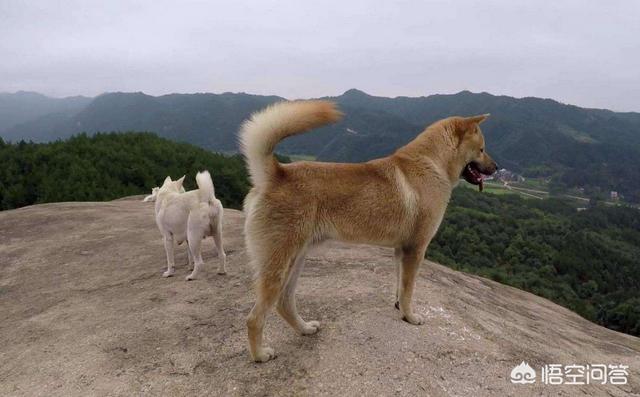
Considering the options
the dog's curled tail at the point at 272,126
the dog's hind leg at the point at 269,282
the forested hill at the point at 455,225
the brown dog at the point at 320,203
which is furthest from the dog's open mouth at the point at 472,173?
the forested hill at the point at 455,225

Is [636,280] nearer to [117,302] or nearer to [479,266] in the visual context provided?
[479,266]

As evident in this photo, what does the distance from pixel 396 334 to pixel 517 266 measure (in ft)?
142

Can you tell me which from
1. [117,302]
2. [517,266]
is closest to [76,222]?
[117,302]

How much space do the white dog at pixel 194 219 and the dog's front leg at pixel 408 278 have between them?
3.49 m

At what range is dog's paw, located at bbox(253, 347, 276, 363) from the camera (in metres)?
4.35

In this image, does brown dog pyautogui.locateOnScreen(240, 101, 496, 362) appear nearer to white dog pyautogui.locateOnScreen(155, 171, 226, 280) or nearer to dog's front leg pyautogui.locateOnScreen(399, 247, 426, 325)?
dog's front leg pyautogui.locateOnScreen(399, 247, 426, 325)

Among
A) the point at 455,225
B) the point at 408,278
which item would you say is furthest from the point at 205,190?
the point at 455,225

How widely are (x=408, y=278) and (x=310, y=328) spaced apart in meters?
1.31

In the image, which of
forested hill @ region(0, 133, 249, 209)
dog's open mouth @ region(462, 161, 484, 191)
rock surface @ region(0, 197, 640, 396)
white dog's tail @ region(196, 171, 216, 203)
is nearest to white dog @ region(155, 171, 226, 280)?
white dog's tail @ region(196, 171, 216, 203)

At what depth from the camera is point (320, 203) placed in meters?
4.21

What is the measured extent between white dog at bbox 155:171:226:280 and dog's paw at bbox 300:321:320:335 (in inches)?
112

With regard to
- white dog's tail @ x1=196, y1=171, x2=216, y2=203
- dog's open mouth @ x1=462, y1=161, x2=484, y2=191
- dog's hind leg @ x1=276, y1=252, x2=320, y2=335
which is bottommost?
dog's hind leg @ x1=276, y1=252, x2=320, y2=335

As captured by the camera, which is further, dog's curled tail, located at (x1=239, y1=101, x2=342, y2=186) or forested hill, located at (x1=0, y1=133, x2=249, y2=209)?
forested hill, located at (x1=0, y1=133, x2=249, y2=209)

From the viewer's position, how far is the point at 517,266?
4281 centimetres
